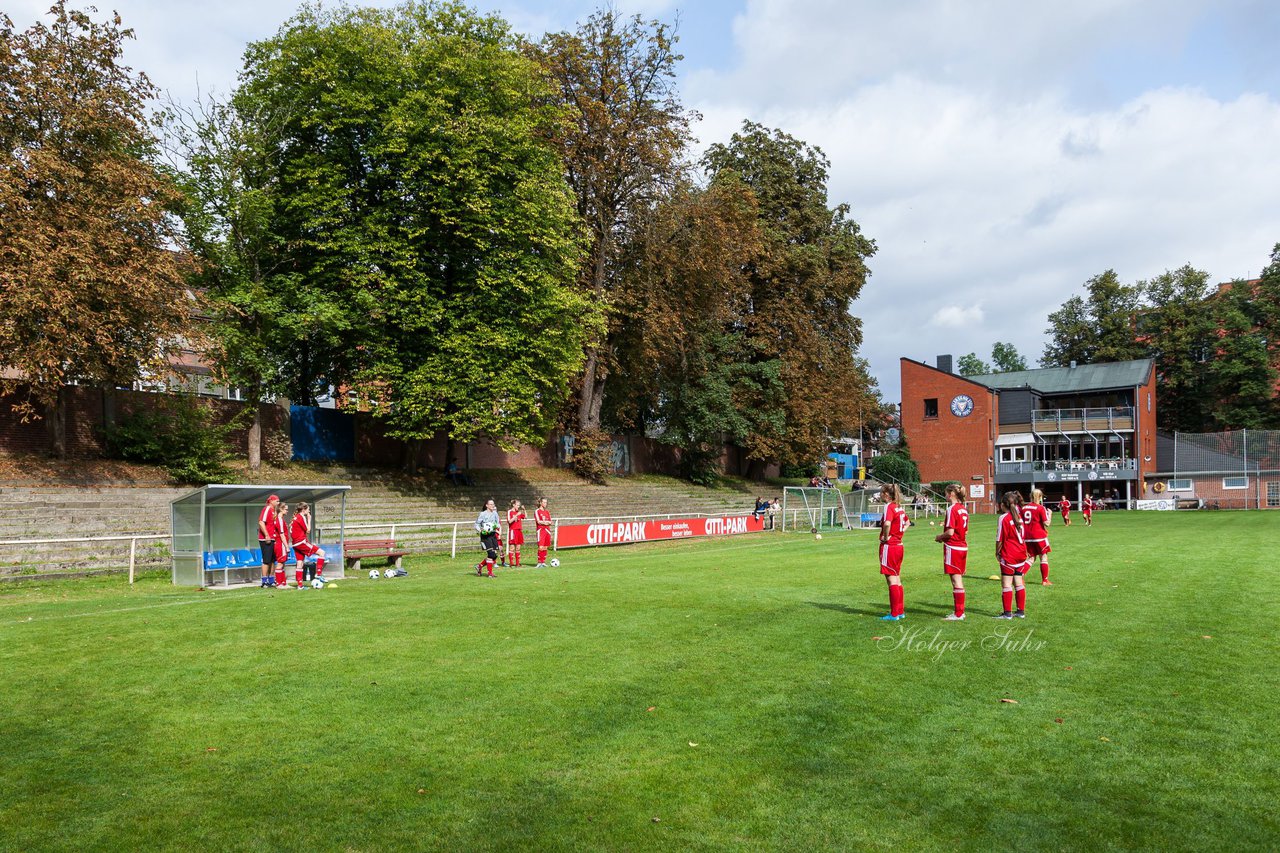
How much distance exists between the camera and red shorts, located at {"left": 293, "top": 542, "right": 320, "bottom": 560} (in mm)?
18219

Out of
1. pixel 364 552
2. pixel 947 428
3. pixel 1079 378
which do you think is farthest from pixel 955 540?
pixel 1079 378

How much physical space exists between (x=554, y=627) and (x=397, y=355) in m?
21.0

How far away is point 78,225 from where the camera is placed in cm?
2272

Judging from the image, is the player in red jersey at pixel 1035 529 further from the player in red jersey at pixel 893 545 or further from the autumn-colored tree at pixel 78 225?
the autumn-colored tree at pixel 78 225

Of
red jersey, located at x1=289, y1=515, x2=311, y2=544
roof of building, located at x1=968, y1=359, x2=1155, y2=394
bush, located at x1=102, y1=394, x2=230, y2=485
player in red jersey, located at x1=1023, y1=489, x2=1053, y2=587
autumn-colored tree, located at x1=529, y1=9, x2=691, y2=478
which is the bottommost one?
red jersey, located at x1=289, y1=515, x2=311, y2=544

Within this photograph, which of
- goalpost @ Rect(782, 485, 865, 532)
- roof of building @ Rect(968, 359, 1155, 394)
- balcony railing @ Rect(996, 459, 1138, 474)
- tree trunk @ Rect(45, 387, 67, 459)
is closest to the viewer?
tree trunk @ Rect(45, 387, 67, 459)

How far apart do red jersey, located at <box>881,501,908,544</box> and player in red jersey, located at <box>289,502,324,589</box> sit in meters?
12.0

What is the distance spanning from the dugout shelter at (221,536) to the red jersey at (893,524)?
12831 millimetres

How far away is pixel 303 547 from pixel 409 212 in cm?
1585

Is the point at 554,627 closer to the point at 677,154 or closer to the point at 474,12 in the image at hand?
the point at 474,12

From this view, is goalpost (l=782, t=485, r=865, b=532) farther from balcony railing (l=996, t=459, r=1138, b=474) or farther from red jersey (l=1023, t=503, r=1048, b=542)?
balcony railing (l=996, t=459, r=1138, b=474)

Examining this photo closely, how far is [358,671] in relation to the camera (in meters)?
9.08

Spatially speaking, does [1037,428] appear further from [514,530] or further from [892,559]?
[892,559]

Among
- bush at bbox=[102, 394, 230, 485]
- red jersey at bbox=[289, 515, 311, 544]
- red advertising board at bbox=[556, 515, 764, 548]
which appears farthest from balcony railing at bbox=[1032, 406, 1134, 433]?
red jersey at bbox=[289, 515, 311, 544]
